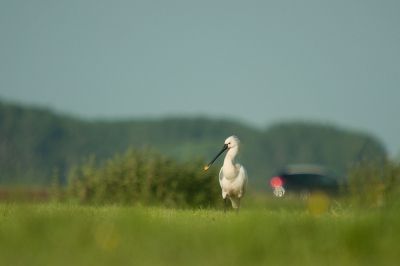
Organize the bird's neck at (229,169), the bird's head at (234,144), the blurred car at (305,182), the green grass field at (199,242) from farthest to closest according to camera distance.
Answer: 1. the blurred car at (305,182)
2. the bird's head at (234,144)
3. the bird's neck at (229,169)
4. the green grass field at (199,242)

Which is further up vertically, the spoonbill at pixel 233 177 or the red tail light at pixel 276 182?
the spoonbill at pixel 233 177

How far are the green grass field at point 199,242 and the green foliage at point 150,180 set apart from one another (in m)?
9.68

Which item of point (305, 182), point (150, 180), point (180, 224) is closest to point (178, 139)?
point (305, 182)

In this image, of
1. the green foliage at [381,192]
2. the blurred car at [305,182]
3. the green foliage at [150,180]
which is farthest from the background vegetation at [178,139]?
the green foliage at [381,192]

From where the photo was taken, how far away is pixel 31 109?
76.8 metres

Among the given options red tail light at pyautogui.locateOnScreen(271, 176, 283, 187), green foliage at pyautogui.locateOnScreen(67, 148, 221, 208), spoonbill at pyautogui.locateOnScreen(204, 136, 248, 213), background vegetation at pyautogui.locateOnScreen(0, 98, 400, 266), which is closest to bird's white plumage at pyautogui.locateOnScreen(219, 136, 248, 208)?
spoonbill at pyautogui.locateOnScreen(204, 136, 248, 213)

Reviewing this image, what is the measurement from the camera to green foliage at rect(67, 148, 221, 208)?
52.3 ft

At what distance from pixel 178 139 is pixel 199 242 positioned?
83892 millimetres

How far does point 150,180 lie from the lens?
15.7m

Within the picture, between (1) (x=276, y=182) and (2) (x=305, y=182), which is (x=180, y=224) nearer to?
(1) (x=276, y=182)

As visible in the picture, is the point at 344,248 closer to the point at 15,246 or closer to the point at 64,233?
the point at 64,233

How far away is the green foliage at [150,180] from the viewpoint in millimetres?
15953

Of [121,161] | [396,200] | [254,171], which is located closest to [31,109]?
[254,171]

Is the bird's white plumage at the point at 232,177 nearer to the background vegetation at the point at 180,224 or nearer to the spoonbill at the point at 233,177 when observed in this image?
the spoonbill at the point at 233,177
